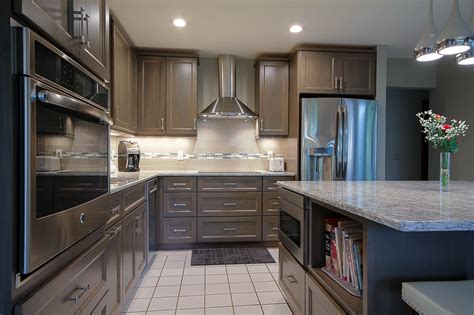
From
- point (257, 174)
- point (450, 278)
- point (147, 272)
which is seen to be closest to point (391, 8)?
point (257, 174)

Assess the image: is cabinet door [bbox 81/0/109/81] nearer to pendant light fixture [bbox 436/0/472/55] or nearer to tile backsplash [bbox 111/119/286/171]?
pendant light fixture [bbox 436/0/472/55]

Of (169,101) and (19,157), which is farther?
(169,101)

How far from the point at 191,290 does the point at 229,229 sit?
111 cm

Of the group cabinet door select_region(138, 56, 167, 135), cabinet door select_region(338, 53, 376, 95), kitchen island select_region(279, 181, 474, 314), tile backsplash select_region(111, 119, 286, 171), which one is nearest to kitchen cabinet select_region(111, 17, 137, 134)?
cabinet door select_region(138, 56, 167, 135)

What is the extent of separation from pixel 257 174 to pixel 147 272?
161 cm

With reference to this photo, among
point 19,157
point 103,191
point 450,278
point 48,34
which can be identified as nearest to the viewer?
point 19,157

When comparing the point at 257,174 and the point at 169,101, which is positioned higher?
the point at 169,101

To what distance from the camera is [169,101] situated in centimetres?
369

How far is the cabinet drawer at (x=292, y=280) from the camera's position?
1.71 metres

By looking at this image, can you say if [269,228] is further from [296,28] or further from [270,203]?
[296,28]

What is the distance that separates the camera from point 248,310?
2.10 m

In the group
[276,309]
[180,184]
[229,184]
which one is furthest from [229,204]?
[276,309]

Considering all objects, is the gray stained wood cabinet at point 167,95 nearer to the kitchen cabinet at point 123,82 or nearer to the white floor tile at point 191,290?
the kitchen cabinet at point 123,82

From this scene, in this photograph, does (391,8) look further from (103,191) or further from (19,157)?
(19,157)
